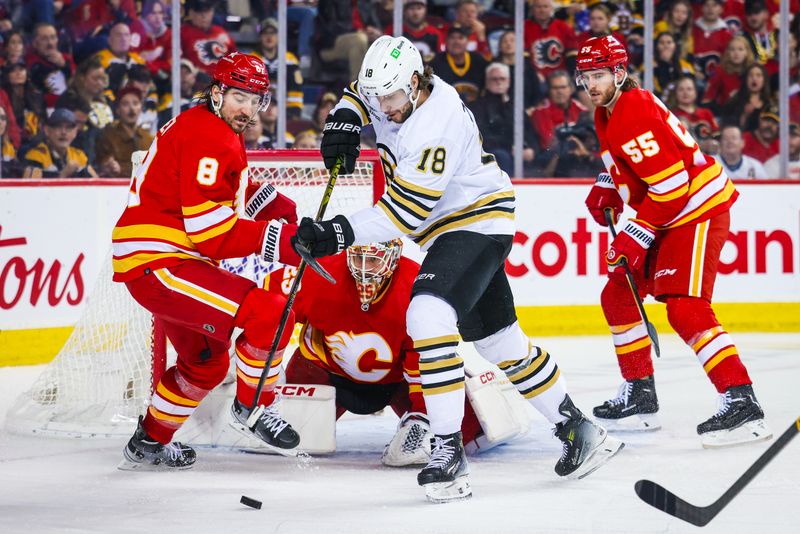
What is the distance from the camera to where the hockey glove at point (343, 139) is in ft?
11.1

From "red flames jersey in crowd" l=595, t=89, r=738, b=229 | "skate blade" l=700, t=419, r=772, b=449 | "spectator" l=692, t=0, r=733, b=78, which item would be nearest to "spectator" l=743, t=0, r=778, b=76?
"spectator" l=692, t=0, r=733, b=78

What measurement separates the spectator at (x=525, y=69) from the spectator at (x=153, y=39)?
64.9 inches

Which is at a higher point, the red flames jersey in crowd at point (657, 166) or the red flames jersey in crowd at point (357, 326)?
the red flames jersey in crowd at point (657, 166)

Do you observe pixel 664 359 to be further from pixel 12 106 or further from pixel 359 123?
pixel 12 106

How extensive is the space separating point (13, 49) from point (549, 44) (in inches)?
104

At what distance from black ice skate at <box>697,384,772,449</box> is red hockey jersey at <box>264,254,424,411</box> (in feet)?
2.96

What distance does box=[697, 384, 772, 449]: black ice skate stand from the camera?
3.76m

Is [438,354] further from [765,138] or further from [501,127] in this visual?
[765,138]

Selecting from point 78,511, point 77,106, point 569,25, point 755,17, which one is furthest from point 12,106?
point 755,17

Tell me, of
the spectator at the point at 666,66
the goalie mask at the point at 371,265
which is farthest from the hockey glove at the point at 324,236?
the spectator at the point at 666,66

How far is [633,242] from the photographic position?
3898 millimetres

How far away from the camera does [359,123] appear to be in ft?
11.3

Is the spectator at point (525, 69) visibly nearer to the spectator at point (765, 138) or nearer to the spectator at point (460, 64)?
the spectator at point (460, 64)

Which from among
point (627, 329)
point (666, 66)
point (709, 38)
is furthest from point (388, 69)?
point (709, 38)
